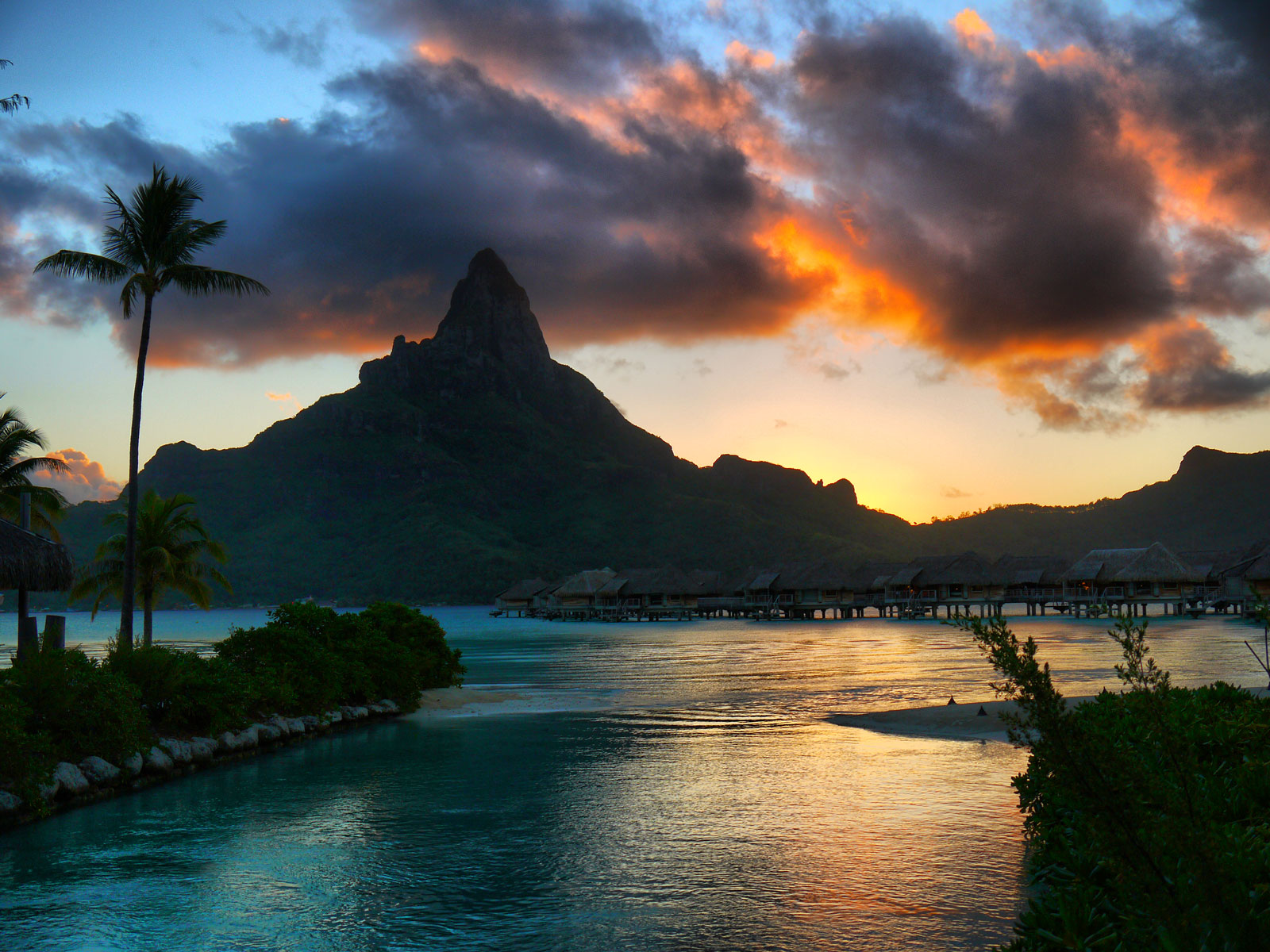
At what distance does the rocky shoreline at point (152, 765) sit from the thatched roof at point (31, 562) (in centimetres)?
432

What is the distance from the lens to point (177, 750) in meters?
17.7

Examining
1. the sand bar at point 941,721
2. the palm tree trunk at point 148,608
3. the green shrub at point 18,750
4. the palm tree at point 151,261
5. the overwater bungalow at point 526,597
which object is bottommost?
the overwater bungalow at point 526,597

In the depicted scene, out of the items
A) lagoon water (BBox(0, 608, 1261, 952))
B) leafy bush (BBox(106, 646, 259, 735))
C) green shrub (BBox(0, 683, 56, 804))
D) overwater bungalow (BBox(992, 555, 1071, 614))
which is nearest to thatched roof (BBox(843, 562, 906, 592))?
overwater bungalow (BBox(992, 555, 1071, 614))

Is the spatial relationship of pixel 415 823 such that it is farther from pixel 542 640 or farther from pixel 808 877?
pixel 542 640

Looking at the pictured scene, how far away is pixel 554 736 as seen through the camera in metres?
21.9

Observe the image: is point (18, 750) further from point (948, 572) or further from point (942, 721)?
point (948, 572)

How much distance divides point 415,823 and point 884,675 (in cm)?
2580

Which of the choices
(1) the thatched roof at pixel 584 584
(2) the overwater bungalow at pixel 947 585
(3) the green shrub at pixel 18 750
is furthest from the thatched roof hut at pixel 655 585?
(3) the green shrub at pixel 18 750

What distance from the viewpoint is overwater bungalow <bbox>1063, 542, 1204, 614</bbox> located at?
86188 millimetres

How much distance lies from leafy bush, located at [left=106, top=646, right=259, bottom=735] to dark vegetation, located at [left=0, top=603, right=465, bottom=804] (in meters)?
0.02

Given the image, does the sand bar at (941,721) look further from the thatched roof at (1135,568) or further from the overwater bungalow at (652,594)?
the overwater bungalow at (652,594)

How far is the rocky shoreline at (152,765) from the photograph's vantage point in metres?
13.9

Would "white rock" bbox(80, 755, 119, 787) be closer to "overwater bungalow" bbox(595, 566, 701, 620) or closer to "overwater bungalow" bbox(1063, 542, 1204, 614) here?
"overwater bungalow" bbox(1063, 542, 1204, 614)

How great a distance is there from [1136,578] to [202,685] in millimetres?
85991
